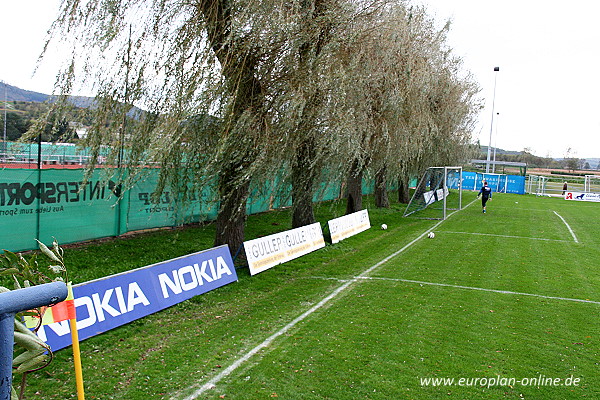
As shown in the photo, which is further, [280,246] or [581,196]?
[581,196]

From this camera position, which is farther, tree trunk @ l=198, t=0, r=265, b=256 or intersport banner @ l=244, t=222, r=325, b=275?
intersport banner @ l=244, t=222, r=325, b=275

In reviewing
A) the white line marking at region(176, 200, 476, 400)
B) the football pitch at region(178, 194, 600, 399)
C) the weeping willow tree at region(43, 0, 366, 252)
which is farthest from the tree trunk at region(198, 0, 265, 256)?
the football pitch at region(178, 194, 600, 399)

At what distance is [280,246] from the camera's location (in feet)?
42.3

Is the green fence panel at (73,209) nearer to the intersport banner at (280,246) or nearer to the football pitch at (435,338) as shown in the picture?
the intersport banner at (280,246)

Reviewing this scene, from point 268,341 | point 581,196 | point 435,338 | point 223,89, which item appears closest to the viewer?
point 268,341

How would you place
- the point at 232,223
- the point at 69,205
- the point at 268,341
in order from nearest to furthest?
the point at 268,341 → the point at 232,223 → the point at 69,205

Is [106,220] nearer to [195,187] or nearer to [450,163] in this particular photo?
[195,187]

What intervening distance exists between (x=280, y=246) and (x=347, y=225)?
537 centimetres

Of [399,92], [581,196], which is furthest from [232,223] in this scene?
[581,196]

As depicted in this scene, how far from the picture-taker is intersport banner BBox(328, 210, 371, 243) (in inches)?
642

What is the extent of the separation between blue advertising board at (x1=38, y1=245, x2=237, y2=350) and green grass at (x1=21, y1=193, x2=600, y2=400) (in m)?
0.18

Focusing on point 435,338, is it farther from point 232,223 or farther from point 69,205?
point 69,205

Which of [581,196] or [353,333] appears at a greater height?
[581,196]

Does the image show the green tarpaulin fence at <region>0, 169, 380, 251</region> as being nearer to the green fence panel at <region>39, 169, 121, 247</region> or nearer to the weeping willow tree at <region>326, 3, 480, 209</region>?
the green fence panel at <region>39, 169, 121, 247</region>
